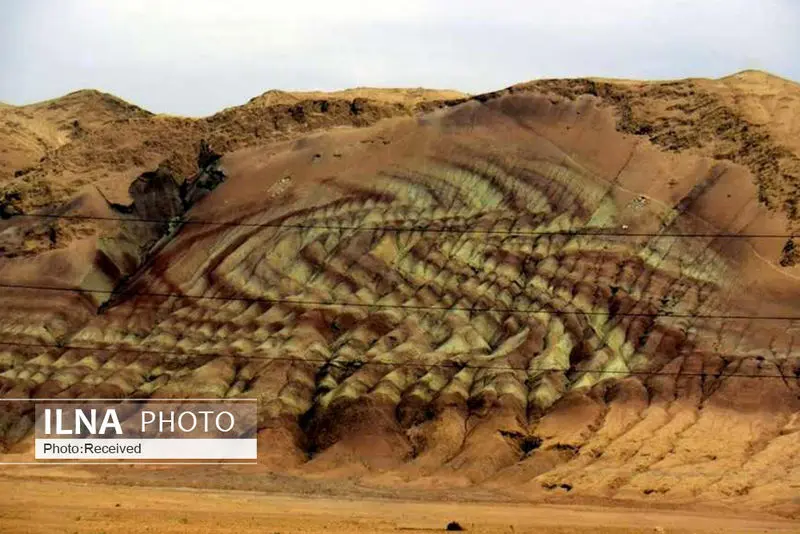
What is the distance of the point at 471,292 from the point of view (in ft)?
283

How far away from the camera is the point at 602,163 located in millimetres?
91125

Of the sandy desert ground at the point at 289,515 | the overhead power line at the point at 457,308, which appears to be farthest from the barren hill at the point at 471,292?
the sandy desert ground at the point at 289,515

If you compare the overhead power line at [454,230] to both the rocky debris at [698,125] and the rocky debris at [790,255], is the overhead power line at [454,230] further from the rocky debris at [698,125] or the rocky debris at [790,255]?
the rocky debris at [698,125]

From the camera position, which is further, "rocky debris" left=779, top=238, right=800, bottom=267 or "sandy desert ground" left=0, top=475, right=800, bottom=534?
"rocky debris" left=779, top=238, right=800, bottom=267

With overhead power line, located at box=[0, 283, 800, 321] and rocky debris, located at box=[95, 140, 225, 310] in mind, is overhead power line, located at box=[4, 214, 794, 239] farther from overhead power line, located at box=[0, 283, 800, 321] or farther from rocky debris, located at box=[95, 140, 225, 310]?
overhead power line, located at box=[0, 283, 800, 321]

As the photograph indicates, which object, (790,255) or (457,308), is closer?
(790,255)

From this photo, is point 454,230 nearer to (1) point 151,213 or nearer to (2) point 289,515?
(1) point 151,213

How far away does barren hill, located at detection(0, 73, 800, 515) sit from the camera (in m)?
75.1

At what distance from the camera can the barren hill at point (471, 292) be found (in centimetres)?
7512

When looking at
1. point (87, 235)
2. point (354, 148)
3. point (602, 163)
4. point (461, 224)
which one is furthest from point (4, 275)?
point (602, 163)

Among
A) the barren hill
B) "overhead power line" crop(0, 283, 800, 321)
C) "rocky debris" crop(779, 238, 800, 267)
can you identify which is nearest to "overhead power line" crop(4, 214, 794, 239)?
the barren hill

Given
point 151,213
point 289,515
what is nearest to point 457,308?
point 151,213

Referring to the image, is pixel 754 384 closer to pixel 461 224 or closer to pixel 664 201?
pixel 664 201

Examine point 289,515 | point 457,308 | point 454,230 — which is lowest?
point 289,515
